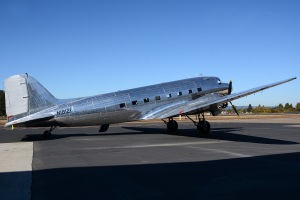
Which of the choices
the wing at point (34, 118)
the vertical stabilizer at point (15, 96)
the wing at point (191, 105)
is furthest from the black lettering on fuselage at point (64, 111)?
the wing at point (191, 105)

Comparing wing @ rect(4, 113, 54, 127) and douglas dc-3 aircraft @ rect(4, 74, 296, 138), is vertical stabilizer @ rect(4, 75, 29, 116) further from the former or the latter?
wing @ rect(4, 113, 54, 127)

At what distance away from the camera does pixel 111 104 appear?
79.0 ft

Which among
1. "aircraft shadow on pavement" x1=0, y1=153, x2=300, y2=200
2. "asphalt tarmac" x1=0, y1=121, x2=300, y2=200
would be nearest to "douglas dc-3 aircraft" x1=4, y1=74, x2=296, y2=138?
→ "asphalt tarmac" x1=0, y1=121, x2=300, y2=200

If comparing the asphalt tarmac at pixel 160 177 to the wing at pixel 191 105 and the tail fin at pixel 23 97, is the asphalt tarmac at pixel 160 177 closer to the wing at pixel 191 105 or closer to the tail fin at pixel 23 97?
the wing at pixel 191 105

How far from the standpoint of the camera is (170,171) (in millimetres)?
10656

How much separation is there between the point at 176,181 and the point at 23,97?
649 inches

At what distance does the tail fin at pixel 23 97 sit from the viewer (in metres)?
21.6

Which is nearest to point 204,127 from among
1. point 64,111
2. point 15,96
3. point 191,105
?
point 191,105

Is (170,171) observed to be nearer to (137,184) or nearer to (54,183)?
(137,184)

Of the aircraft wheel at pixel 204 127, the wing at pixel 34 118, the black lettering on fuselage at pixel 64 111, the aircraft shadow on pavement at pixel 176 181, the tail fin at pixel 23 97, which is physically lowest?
the aircraft shadow on pavement at pixel 176 181

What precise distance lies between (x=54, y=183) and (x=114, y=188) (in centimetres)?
201

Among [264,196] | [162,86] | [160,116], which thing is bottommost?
[264,196]

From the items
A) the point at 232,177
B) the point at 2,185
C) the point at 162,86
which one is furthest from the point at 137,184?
the point at 162,86

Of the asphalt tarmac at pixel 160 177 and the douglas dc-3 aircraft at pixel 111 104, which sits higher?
the douglas dc-3 aircraft at pixel 111 104
